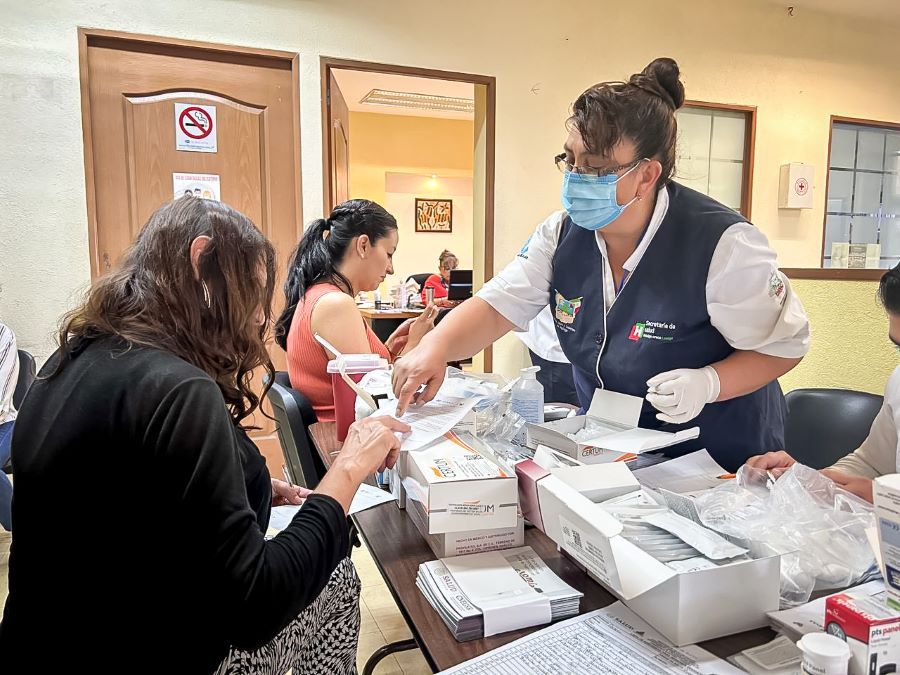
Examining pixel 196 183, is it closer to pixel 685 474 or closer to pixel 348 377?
pixel 348 377

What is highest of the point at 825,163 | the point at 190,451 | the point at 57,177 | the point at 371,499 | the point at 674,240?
the point at 825,163

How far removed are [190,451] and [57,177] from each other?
2564 millimetres

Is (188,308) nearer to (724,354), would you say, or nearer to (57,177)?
(724,354)

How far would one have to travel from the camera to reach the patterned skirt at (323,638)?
3.50ft

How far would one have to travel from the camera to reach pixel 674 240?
1.30 meters

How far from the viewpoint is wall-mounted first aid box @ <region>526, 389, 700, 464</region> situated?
1086 mm

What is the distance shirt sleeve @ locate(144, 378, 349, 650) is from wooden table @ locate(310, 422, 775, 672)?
163 millimetres

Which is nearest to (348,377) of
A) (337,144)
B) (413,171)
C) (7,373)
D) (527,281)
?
(527,281)

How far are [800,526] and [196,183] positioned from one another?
291cm

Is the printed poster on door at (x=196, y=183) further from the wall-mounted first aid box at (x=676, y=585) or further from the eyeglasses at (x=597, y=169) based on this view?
the wall-mounted first aid box at (x=676, y=585)

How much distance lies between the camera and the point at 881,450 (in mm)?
1292

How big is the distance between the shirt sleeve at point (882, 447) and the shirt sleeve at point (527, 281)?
0.75m

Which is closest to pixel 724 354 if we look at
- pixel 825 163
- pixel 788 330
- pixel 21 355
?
pixel 788 330

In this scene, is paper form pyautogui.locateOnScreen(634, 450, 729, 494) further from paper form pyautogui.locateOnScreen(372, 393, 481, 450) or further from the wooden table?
paper form pyautogui.locateOnScreen(372, 393, 481, 450)
